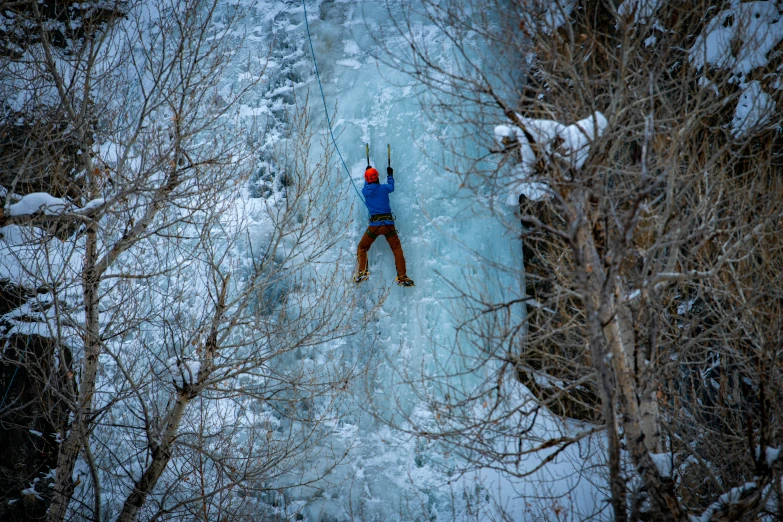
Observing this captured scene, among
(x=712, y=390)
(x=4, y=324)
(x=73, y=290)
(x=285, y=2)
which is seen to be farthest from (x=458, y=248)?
(x=4, y=324)

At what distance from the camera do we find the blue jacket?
6914 mm

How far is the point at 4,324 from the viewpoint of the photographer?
7.69 m

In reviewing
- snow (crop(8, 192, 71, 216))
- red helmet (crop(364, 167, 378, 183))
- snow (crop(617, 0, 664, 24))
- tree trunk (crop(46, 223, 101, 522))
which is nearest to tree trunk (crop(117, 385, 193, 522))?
tree trunk (crop(46, 223, 101, 522))

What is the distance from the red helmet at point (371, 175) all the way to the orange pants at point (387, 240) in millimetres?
528

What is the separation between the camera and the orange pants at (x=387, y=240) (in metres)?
6.92

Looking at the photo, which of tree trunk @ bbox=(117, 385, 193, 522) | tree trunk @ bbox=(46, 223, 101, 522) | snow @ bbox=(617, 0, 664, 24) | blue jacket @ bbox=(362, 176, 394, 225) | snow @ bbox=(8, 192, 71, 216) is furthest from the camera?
blue jacket @ bbox=(362, 176, 394, 225)

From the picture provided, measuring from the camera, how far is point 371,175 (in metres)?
6.95

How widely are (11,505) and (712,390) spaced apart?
7811 mm

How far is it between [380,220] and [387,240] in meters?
0.25

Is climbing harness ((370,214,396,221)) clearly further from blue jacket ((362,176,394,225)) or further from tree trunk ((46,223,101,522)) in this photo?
tree trunk ((46,223,101,522))

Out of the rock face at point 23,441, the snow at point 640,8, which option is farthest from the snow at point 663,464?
the rock face at point 23,441

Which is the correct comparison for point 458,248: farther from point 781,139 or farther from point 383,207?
point 781,139

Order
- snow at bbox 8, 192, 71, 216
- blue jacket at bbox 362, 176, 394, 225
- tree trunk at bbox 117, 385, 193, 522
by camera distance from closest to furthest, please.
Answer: snow at bbox 8, 192, 71, 216 < tree trunk at bbox 117, 385, 193, 522 < blue jacket at bbox 362, 176, 394, 225

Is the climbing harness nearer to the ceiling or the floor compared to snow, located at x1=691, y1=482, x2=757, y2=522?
nearer to the ceiling
